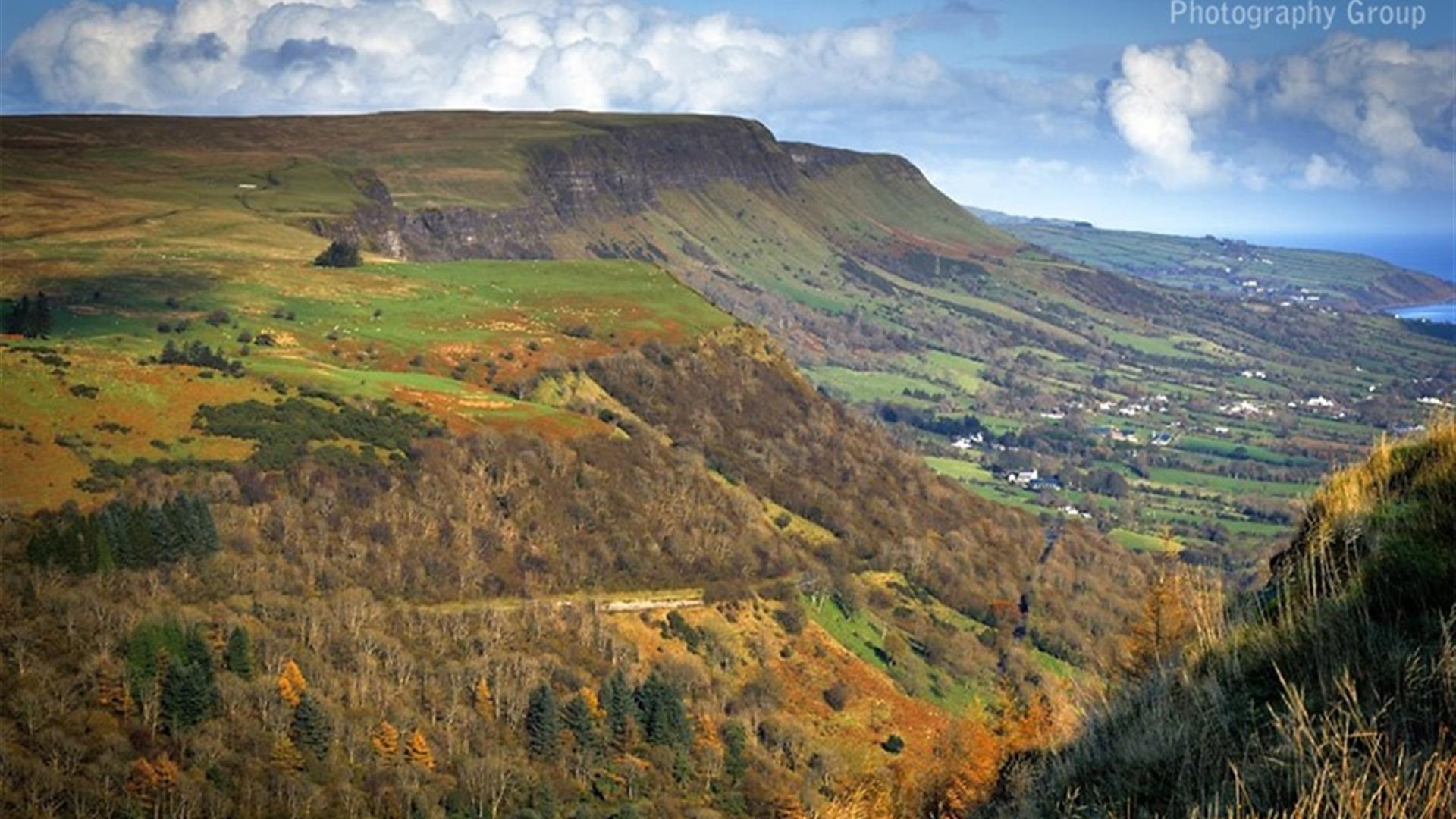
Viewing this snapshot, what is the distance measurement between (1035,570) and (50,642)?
11600cm

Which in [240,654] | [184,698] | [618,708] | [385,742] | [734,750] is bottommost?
[734,750]

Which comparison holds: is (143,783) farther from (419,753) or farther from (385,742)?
(419,753)

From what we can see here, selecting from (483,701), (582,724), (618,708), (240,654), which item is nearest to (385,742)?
(483,701)

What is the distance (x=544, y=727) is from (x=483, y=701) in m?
5.36

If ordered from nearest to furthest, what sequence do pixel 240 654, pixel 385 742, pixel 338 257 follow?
pixel 385 742, pixel 240 654, pixel 338 257

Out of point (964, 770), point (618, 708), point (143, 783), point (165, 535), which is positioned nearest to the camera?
point (964, 770)

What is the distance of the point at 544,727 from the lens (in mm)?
82000

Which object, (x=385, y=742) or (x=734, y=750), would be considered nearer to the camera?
(x=385, y=742)

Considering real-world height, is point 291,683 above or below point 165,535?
below

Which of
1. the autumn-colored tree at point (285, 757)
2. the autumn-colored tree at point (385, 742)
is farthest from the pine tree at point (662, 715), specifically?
the autumn-colored tree at point (285, 757)

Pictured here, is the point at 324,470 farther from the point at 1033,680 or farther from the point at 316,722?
the point at 1033,680

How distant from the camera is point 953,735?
66.6 meters

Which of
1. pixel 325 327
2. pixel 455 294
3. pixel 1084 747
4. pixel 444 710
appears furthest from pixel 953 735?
pixel 455 294

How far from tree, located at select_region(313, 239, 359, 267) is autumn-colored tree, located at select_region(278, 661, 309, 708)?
114599mm
